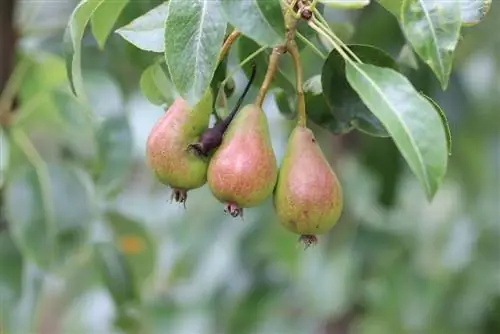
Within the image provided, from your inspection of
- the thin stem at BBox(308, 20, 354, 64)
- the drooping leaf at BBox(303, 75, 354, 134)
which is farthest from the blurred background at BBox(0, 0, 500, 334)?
the thin stem at BBox(308, 20, 354, 64)

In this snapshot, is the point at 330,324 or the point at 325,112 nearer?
the point at 325,112

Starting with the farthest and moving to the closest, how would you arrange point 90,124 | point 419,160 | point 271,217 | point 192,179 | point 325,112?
point 271,217 → point 90,124 → point 325,112 → point 192,179 → point 419,160

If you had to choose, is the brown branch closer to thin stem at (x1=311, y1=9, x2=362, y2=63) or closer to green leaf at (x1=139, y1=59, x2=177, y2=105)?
green leaf at (x1=139, y1=59, x2=177, y2=105)

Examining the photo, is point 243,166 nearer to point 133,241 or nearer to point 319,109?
point 319,109

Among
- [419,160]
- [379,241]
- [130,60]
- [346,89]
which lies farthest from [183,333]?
[419,160]

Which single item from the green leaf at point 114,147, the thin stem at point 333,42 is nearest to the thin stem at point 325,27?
the thin stem at point 333,42

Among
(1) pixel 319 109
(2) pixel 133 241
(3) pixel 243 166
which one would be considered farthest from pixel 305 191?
(2) pixel 133 241

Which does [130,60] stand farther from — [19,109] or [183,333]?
[183,333]
